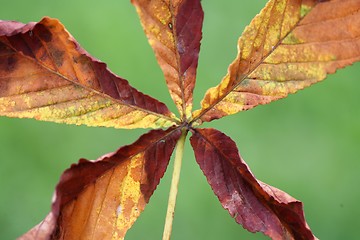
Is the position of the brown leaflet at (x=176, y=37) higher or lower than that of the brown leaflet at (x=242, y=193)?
higher

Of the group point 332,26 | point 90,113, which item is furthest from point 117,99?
point 332,26

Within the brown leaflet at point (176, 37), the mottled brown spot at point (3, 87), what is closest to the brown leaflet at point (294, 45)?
the brown leaflet at point (176, 37)

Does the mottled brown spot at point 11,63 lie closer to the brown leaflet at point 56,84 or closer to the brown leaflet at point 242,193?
the brown leaflet at point 56,84

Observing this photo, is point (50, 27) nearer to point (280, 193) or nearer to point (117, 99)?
point (117, 99)

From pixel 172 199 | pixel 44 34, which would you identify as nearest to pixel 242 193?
pixel 172 199

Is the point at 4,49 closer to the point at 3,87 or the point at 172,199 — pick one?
the point at 3,87

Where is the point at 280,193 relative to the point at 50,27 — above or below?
below
